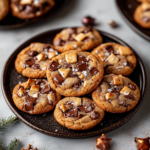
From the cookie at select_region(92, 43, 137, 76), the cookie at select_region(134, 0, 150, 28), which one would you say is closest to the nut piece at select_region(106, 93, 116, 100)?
the cookie at select_region(92, 43, 137, 76)

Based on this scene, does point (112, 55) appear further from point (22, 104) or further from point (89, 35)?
point (22, 104)

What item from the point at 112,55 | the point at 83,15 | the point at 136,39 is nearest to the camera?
the point at 112,55

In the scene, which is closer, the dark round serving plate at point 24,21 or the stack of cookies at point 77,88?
the stack of cookies at point 77,88

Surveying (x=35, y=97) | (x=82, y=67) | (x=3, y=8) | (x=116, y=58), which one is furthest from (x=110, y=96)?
(x=3, y=8)

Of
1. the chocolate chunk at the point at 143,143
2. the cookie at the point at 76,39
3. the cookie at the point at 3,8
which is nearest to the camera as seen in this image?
the chocolate chunk at the point at 143,143

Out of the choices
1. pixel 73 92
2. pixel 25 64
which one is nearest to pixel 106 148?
pixel 73 92

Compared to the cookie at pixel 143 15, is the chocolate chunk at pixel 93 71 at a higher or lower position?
lower

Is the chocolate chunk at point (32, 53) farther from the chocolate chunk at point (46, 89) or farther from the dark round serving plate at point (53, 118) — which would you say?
the chocolate chunk at point (46, 89)

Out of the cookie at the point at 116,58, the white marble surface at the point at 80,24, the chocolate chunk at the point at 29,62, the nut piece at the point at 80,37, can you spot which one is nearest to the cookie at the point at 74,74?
the cookie at the point at 116,58
